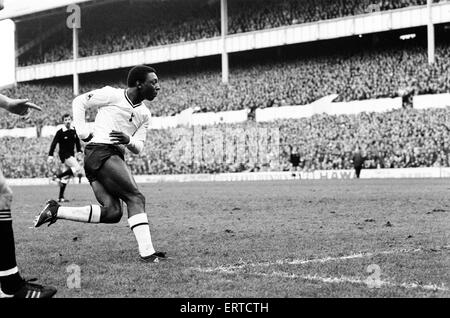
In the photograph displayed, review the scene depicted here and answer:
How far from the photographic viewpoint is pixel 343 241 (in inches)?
386

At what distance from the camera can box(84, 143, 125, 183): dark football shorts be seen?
27.6 ft

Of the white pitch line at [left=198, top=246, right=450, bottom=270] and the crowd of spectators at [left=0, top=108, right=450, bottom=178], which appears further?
the crowd of spectators at [left=0, top=108, right=450, bottom=178]

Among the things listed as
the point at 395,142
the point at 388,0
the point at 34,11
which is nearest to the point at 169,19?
the point at 34,11

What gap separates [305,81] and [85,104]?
4105cm

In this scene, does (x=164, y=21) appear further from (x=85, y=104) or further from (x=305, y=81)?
(x=85, y=104)

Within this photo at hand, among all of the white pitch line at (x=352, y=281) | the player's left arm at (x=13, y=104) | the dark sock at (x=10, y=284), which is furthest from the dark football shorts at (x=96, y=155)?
the dark sock at (x=10, y=284)

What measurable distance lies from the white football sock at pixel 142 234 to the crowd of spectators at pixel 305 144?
27837 mm

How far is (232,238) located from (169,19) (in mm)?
54144

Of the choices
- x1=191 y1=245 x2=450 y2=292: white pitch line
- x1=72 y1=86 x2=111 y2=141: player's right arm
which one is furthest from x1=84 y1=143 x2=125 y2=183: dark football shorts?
x1=191 y1=245 x2=450 y2=292: white pitch line

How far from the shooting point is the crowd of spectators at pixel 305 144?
117 feet

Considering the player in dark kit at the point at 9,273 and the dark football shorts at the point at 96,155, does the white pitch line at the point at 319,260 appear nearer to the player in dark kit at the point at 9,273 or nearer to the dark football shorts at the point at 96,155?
the dark football shorts at the point at 96,155

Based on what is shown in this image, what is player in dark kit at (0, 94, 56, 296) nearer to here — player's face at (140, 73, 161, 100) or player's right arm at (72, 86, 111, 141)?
player's right arm at (72, 86, 111, 141)

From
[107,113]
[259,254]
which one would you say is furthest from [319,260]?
[107,113]

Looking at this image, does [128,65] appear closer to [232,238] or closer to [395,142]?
[395,142]
